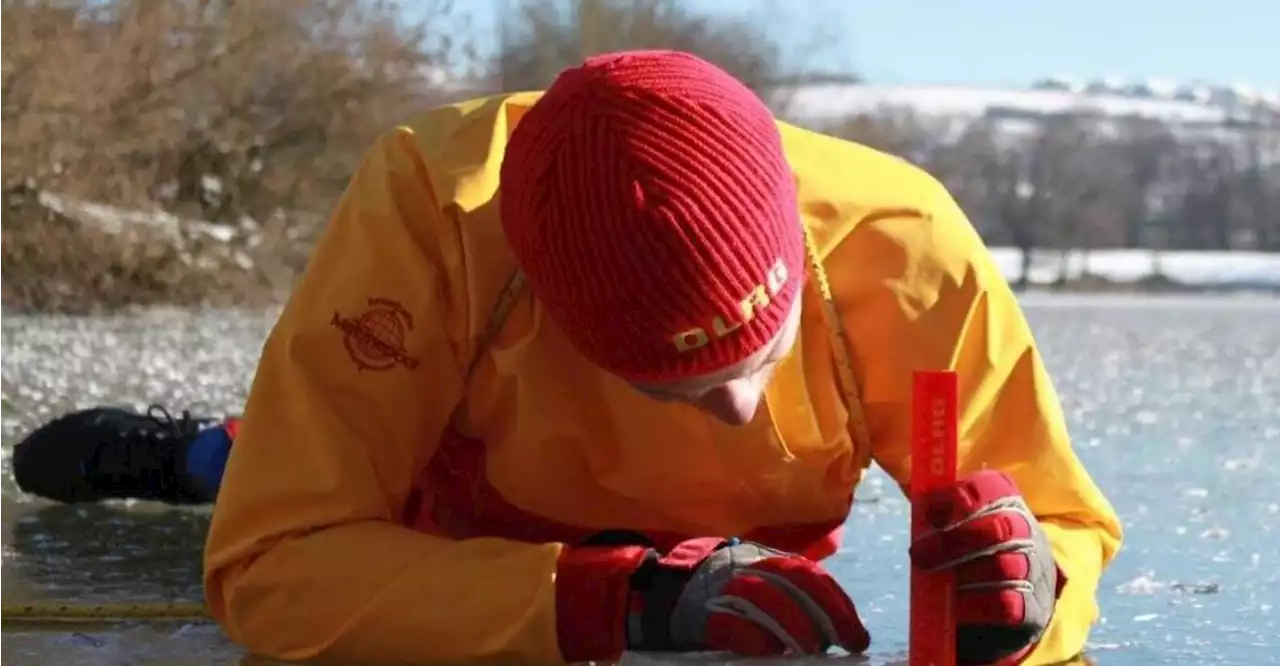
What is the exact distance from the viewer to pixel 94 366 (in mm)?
3674

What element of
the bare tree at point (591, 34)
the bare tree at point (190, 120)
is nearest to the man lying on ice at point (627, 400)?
the bare tree at point (190, 120)

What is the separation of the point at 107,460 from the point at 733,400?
1140mm

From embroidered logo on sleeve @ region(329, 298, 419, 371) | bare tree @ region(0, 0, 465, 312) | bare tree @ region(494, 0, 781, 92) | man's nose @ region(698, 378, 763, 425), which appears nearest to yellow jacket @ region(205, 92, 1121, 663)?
embroidered logo on sleeve @ region(329, 298, 419, 371)

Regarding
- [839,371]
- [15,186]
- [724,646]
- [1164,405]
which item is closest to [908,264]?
[839,371]

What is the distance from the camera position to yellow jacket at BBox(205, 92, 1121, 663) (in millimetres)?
1180

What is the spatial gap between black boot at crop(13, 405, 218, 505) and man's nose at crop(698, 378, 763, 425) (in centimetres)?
105

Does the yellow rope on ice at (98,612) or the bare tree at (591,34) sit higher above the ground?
the yellow rope on ice at (98,612)

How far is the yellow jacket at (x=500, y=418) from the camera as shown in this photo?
1180 millimetres

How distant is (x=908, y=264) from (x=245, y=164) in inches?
263

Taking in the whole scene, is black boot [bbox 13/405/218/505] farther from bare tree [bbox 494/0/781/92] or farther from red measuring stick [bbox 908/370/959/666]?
bare tree [bbox 494/0/781/92]

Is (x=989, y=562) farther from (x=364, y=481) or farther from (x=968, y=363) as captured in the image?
(x=364, y=481)

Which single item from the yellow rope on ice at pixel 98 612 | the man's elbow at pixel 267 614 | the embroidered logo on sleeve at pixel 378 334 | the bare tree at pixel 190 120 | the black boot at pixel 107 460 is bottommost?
the bare tree at pixel 190 120

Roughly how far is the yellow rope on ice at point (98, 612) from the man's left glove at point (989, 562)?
673 millimetres

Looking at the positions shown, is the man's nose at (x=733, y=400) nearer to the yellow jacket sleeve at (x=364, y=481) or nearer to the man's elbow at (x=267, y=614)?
the yellow jacket sleeve at (x=364, y=481)
